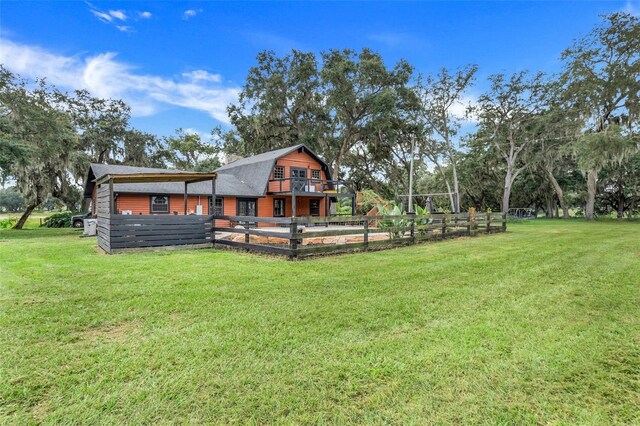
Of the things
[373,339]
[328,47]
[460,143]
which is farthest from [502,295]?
[460,143]

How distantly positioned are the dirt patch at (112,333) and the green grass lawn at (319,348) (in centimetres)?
2

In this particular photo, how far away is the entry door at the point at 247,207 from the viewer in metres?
19.4

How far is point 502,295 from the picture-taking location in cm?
448

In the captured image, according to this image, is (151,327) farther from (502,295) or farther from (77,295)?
(502,295)

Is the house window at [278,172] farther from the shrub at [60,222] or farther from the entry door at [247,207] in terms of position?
the shrub at [60,222]

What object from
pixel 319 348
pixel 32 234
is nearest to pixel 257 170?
pixel 32 234

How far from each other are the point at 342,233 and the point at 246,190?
12.3 metres

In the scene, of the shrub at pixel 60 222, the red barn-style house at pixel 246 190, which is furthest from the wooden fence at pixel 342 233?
the shrub at pixel 60 222

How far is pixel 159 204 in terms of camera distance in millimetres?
16438

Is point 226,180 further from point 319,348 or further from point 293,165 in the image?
point 319,348

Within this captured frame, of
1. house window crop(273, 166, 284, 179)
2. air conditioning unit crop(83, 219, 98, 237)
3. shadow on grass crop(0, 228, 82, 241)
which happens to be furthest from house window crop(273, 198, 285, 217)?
shadow on grass crop(0, 228, 82, 241)

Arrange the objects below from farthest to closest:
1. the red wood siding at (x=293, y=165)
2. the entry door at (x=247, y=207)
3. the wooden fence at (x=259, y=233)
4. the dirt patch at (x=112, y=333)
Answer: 1. the red wood siding at (x=293, y=165)
2. the entry door at (x=247, y=207)
3. the wooden fence at (x=259, y=233)
4. the dirt patch at (x=112, y=333)

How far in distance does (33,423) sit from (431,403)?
2406mm

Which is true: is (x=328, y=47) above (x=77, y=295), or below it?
above
